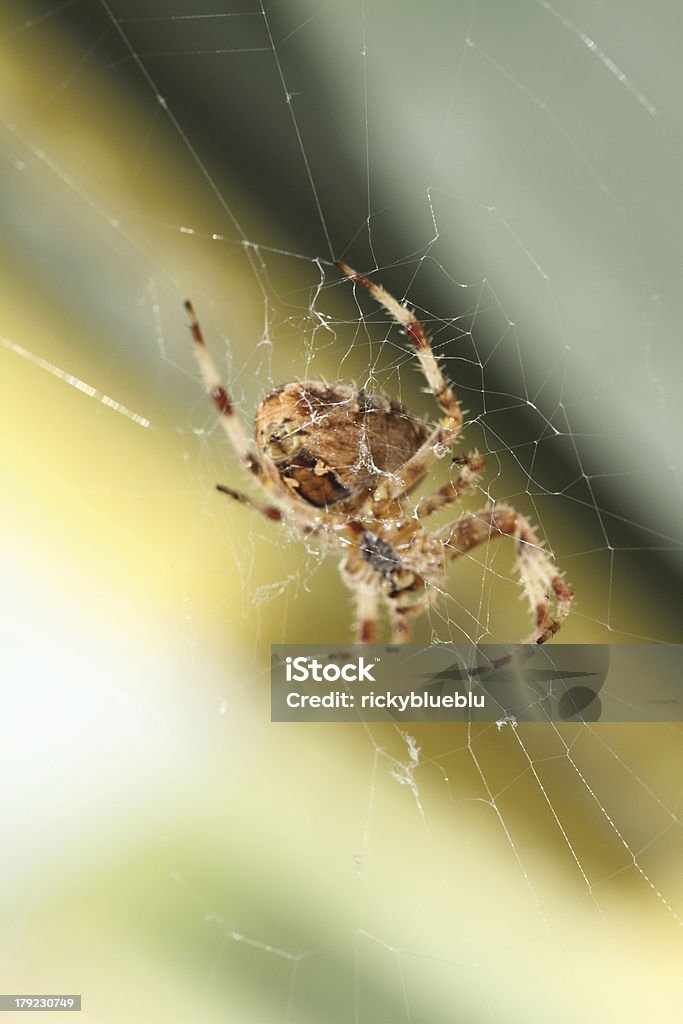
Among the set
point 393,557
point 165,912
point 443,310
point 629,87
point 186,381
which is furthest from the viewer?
point 186,381

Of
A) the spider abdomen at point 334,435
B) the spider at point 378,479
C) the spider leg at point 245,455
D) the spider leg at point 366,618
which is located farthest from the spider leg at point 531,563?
the spider leg at point 366,618

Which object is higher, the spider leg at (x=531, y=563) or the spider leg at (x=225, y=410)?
the spider leg at (x=225, y=410)

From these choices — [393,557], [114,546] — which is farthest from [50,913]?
[393,557]

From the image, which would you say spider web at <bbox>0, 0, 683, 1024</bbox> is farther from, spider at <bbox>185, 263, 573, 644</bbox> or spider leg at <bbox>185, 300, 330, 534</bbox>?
spider leg at <bbox>185, 300, 330, 534</bbox>

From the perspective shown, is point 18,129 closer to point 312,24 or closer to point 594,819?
point 312,24
